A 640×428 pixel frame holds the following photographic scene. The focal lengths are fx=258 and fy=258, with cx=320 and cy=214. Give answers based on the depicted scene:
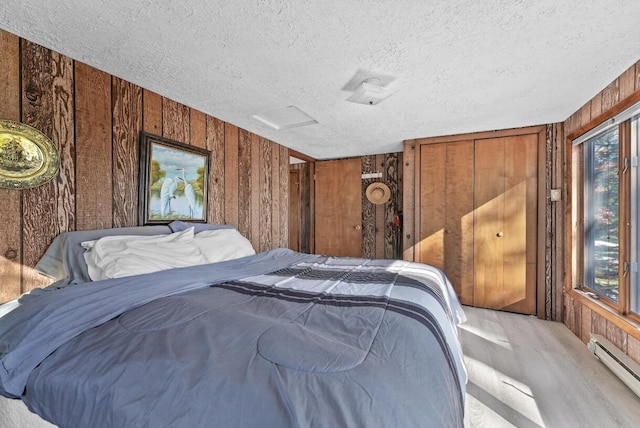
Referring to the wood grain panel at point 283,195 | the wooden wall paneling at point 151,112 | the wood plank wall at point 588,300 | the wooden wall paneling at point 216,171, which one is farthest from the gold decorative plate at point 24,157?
the wood plank wall at point 588,300

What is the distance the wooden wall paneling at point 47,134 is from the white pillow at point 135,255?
0.33m

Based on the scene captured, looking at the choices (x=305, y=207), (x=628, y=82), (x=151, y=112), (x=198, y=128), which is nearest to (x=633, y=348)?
(x=628, y=82)

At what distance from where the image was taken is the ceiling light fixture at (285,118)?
2660 millimetres

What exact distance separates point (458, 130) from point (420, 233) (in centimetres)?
138

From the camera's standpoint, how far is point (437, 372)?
0.78 meters

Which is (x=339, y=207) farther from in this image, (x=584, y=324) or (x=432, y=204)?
(x=584, y=324)

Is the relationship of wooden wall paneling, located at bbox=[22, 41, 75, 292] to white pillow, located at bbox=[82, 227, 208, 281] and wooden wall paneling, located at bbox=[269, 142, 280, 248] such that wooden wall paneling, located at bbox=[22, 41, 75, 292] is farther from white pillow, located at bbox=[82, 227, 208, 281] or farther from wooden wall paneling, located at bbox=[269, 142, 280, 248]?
wooden wall paneling, located at bbox=[269, 142, 280, 248]

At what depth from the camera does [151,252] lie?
1.64 m

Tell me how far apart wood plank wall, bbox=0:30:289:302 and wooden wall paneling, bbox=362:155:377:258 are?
267 centimetres

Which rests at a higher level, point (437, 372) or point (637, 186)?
point (637, 186)

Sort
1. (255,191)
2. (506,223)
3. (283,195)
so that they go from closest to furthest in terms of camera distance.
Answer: (506,223) → (255,191) → (283,195)

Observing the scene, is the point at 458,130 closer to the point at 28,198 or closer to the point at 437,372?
the point at 437,372

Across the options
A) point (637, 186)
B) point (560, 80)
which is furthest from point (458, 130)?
point (637, 186)

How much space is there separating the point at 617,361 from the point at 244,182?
11.7ft
